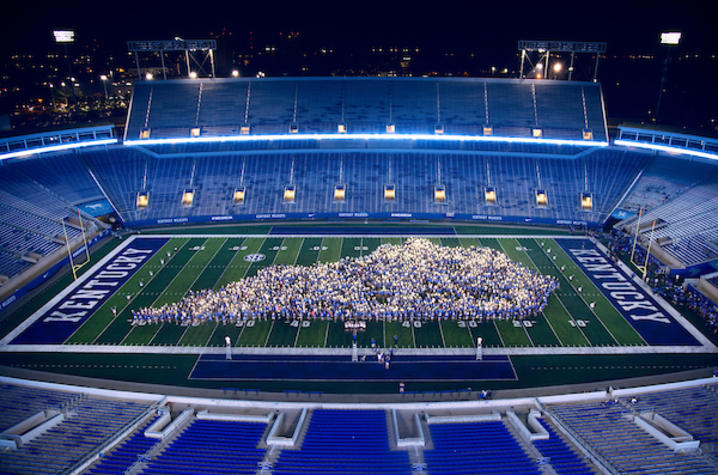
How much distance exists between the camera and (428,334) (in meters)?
24.2

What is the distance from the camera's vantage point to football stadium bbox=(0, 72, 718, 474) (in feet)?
51.4

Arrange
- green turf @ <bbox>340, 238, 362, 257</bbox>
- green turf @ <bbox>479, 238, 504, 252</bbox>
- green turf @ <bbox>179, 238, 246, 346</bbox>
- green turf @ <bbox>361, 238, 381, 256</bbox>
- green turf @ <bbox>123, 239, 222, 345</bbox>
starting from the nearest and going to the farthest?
green turf @ <bbox>179, 238, 246, 346</bbox>
green turf @ <bbox>123, 239, 222, 345</bbox>
green turf @ <bbox>340, 238, 362, 257</bbox>
green turf @ <bbox>361, 238, 381, 256</bbox>
green turf @ <bbox>479, 238, 504, 252</bbox>

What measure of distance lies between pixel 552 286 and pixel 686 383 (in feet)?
32.3

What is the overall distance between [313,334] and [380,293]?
4809mm

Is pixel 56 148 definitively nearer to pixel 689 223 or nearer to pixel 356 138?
pixel 356 138

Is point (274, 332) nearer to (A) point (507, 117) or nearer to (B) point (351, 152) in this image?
(B) point (351, 152)

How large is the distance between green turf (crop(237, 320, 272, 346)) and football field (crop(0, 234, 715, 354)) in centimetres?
5

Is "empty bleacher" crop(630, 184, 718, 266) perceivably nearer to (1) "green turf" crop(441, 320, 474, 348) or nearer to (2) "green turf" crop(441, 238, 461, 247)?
(2) "green turf" crop(441, 238, 461, 247)

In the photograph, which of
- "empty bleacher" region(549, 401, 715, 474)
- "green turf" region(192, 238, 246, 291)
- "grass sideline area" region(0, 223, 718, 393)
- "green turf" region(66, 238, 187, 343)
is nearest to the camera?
"empty bleacher" region(549, 401, 715, 474)

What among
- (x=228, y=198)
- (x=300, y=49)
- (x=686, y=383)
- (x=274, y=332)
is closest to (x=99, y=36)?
(x=300, y=49)

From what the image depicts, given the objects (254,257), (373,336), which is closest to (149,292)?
(254,257)

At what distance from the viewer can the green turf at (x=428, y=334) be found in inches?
918

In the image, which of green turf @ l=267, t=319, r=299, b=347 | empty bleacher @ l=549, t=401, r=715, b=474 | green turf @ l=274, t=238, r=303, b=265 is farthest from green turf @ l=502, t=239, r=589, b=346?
green turf @ l=274, t=238, r=303, b=265

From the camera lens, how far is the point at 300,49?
4109 inches
